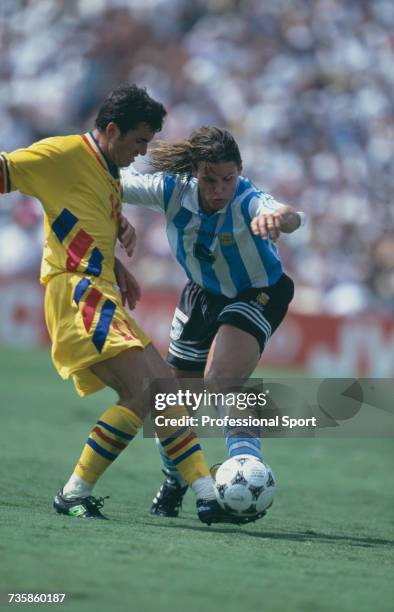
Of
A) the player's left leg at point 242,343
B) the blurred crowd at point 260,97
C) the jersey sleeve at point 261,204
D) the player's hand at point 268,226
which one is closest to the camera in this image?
the player's hand at point 268,226

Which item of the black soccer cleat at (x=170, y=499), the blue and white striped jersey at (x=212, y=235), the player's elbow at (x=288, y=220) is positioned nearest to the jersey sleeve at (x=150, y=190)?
the blue and white striped jersey at (x=212, y=235)

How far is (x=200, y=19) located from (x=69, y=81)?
234cm

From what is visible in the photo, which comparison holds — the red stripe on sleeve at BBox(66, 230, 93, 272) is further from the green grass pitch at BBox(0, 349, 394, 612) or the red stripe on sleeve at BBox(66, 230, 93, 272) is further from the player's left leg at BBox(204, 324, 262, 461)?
the green grass pitch at BBox(0, 349, 394, 612)

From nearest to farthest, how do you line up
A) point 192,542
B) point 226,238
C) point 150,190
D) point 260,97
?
point 192,542 < point 226,238 < point 150,190 < point 260,97

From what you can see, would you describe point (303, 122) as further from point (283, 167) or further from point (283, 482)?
point (283, 482)

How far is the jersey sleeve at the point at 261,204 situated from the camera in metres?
5.95

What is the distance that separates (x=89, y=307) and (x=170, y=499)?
1402 millimetres

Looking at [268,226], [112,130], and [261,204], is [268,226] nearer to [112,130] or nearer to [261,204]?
[261,204]

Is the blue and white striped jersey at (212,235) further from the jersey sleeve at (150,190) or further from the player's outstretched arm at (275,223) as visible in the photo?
the player's outstretched arm at (275,223)

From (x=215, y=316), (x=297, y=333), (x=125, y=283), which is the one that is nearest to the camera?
(x=125, y=283)

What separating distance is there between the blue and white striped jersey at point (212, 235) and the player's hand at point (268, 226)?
0.64 meters

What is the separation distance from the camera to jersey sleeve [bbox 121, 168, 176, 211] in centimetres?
639

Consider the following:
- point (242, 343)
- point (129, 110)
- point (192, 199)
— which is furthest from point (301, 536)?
point (129, 110)

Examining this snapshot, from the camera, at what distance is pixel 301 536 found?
228 inches
